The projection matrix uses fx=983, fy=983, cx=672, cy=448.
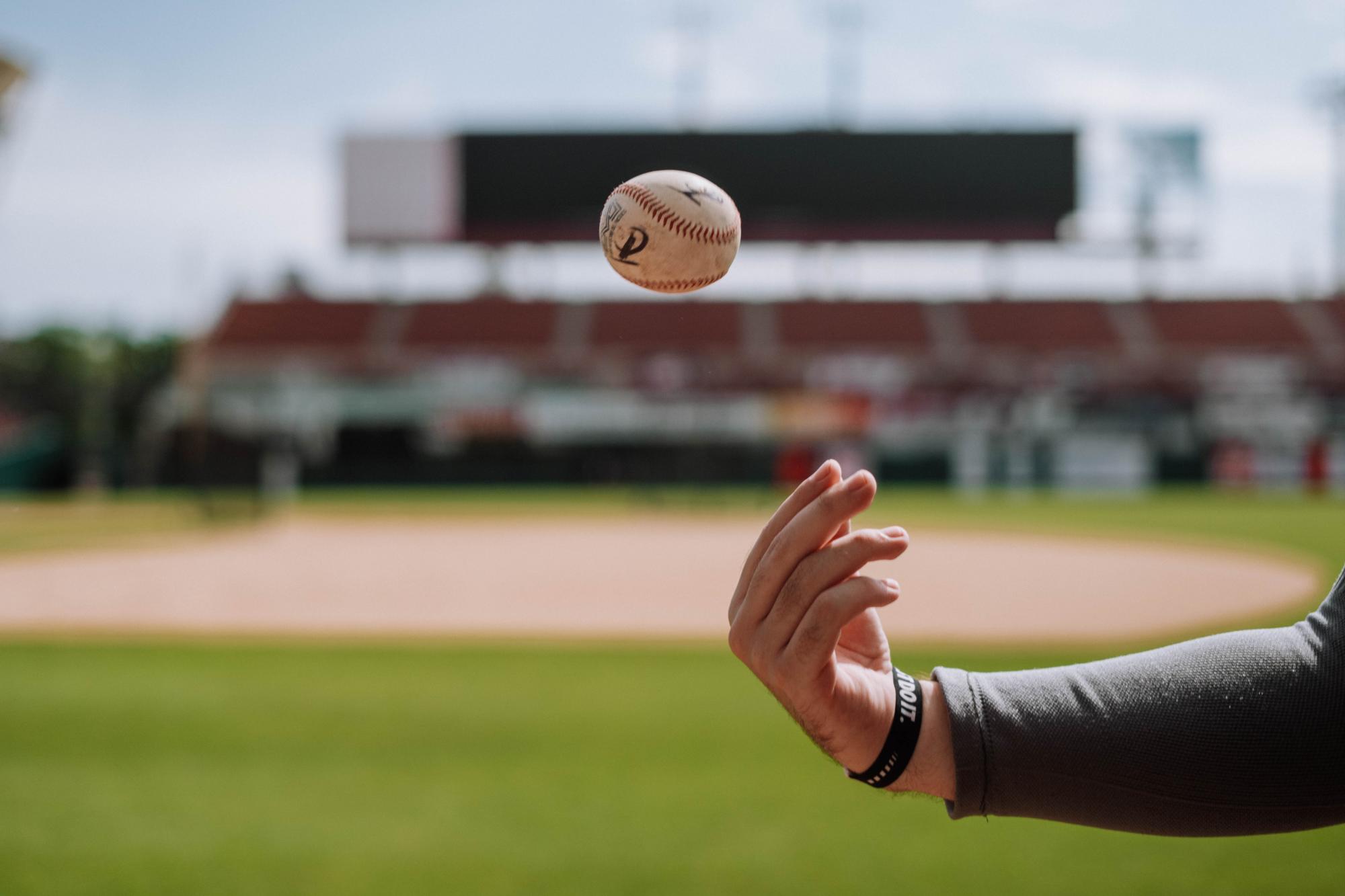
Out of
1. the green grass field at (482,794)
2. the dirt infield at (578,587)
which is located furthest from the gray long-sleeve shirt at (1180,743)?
the dirt infield at (578,587)

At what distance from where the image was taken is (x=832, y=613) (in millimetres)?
1098

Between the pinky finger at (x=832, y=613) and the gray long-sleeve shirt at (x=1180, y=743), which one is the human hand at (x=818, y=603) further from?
the gray long-sleeve shirt at (x=1180, y=743)

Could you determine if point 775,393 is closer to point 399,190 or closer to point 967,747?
point 399,190

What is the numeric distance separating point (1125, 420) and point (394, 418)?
22.8m

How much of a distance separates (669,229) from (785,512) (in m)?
0.47

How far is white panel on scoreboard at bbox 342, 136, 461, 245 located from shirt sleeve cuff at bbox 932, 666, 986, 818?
33615 millimetres

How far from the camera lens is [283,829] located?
142 inches

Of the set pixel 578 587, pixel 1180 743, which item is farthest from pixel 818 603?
pixel 578 587

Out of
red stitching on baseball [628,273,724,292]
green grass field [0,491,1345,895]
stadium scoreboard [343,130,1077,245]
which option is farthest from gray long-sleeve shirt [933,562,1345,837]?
stadium scoreboard [343,130,1077,245]

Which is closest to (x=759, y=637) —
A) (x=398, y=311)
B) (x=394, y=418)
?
(x=394, y=418)

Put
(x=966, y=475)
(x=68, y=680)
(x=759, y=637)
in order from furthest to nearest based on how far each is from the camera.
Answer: (x=966, y=475), (x=68, y=680), (x=759, y=637)

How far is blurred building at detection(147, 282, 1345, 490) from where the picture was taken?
29484 mm

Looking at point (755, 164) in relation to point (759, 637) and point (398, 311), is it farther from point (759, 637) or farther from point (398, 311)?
point (759, 637)

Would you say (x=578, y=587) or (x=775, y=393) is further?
(x=775, y=393)
